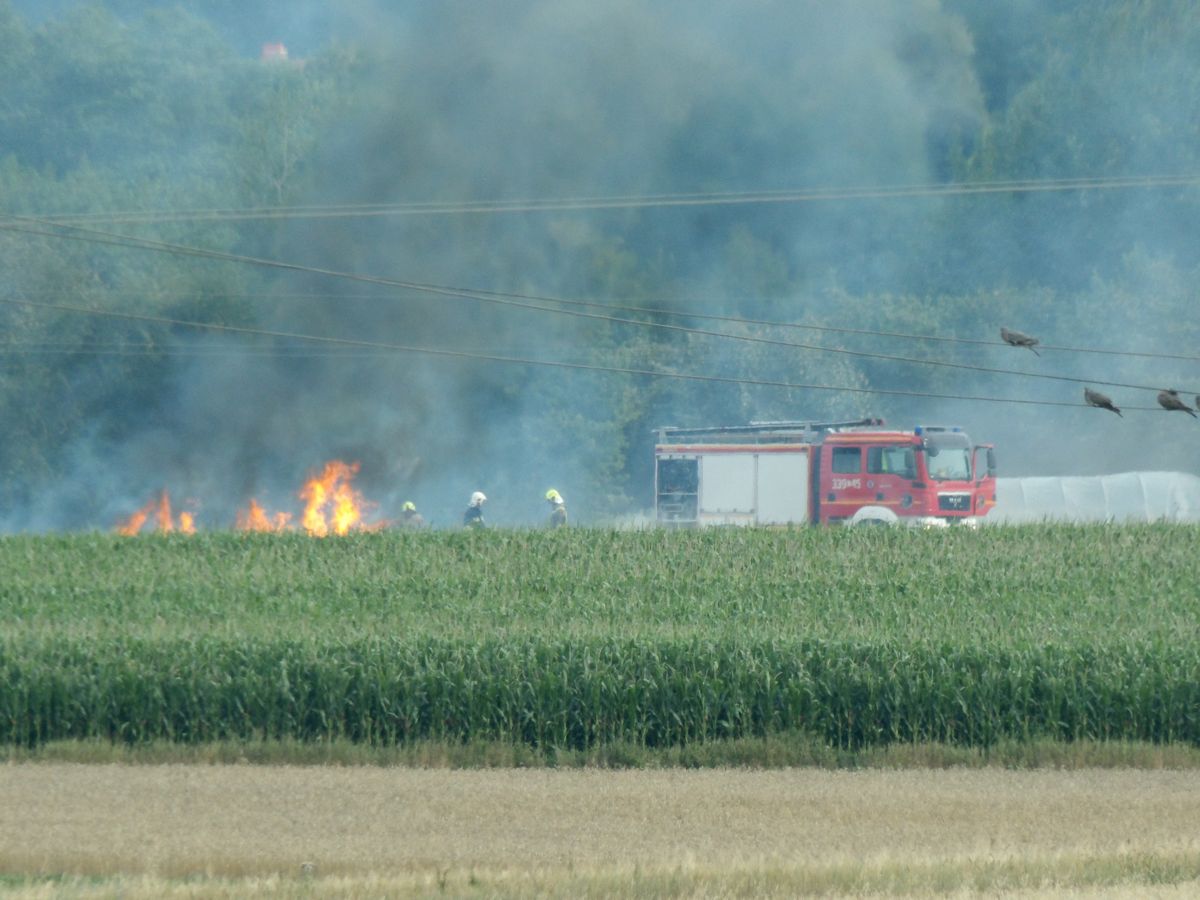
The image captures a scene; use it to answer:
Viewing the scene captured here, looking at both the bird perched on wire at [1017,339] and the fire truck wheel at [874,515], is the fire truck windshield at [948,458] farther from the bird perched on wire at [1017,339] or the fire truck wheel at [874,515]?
the bird perched on wire at [1017,339]

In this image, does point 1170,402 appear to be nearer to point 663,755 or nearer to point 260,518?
point 663,755

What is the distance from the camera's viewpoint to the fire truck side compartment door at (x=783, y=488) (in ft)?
88.7

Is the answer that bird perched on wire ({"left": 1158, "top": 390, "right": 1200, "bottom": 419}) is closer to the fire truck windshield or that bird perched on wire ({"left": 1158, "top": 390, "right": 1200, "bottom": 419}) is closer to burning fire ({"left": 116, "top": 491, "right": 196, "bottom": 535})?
the fire truck windshield

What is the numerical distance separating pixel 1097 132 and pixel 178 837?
136ft

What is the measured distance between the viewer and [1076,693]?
1282cm

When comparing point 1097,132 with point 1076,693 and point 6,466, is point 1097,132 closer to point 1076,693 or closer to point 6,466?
point 6,466

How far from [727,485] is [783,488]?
112cm

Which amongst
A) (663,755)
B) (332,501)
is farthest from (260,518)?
(663,755)

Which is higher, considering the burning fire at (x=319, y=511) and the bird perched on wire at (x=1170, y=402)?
the bird perched on wire at (x=1170, y=402)

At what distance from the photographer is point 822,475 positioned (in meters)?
26.8

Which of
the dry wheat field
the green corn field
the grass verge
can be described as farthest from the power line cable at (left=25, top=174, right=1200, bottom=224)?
the dry wheat field

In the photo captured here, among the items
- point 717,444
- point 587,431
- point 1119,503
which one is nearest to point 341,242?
point 587,431

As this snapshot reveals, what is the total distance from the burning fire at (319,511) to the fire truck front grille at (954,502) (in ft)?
36.4

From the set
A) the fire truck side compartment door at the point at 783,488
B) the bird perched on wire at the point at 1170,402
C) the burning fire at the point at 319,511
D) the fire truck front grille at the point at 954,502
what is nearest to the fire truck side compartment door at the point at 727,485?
the fire truck side compartment door at the point at 783,488
